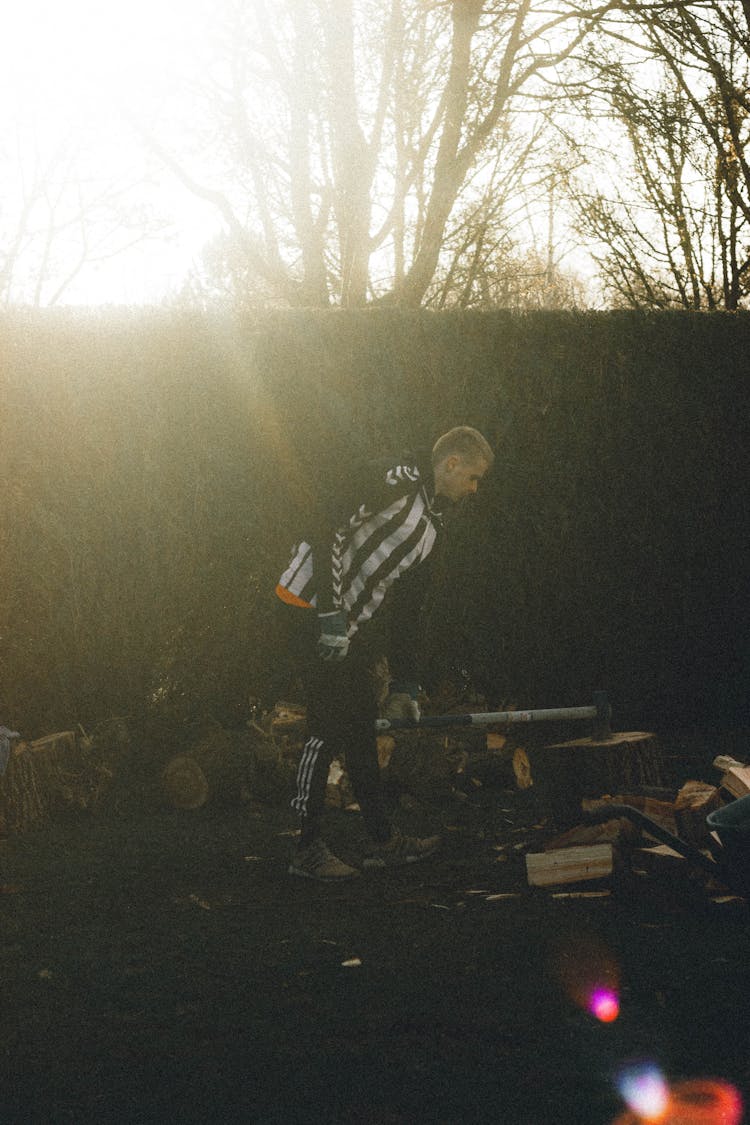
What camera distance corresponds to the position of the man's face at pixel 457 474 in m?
4.73

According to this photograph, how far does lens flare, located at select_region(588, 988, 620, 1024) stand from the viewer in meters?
3.14

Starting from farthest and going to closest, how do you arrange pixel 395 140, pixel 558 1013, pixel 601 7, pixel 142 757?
pixel 395 140
pixel 601 7
pixel 142 757
pixel 558 1013

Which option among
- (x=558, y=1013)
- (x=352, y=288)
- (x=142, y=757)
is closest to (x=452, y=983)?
(x=558, y=1013)

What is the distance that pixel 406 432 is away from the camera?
7.61 m

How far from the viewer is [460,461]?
4.73 meters

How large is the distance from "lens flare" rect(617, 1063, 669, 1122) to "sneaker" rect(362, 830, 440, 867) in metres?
2.26

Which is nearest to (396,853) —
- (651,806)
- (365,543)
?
(651,806)

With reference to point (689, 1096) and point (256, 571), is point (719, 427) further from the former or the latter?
point (689, 1096)

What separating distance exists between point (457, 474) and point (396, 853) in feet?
5.39

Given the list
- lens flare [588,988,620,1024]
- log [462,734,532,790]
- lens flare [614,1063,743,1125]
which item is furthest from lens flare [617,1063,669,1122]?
log [462,734,532,790]

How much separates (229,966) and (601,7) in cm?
1216

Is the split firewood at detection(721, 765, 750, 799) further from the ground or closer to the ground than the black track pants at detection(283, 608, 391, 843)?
closer to the ground

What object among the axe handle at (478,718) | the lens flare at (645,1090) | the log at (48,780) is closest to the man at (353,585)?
the axe handle at (478,718)

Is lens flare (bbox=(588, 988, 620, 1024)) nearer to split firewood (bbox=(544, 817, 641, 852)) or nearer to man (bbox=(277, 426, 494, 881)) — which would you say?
split firewood (bbox=(544, 817, 641, 852))
